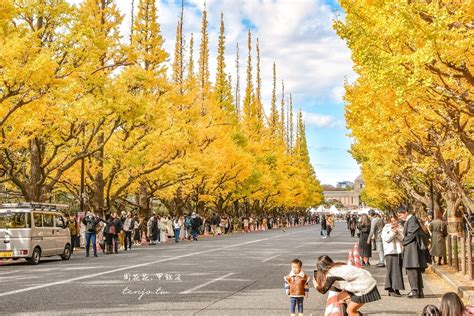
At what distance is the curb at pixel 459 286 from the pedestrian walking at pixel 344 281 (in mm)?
3973

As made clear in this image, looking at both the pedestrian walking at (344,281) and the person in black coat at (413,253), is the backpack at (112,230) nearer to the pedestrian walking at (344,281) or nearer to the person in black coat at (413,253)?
the person in black coat at (413,253)

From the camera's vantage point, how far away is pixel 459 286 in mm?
11047

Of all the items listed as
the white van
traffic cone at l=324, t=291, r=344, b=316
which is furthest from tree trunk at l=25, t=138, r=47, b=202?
traffic cone at l=324, t=291, r=344, b=316

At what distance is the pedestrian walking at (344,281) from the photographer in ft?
20.1

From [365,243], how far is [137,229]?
612 inches

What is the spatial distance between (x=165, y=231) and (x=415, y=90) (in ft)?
79.7

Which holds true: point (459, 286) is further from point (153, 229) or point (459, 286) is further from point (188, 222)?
point (188, 222)

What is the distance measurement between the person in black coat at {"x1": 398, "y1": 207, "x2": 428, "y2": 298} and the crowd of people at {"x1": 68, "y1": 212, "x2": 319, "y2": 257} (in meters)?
12.0

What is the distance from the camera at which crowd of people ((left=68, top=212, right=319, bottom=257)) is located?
22.5 metres

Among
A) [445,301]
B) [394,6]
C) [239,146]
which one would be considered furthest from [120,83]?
[239,146]

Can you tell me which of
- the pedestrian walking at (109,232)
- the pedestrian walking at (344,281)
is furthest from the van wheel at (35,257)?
the pedestrian walking at (344,281)

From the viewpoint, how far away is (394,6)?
1030 centimetres

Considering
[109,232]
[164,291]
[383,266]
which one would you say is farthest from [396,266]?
[109,232]

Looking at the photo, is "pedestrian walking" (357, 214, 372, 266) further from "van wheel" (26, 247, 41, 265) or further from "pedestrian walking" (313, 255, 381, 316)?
"pedestrian walking" (313, 255, 381, 316)
